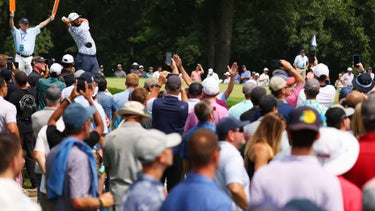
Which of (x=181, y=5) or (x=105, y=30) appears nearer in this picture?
(x=181, y=5)

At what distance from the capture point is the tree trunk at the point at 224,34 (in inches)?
2143

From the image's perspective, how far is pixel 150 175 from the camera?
21.1 feet

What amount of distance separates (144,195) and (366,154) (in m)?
2.00

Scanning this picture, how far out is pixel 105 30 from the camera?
7581 centimetres

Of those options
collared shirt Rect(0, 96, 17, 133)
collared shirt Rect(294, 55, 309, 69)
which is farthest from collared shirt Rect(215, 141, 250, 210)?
collared shirt Rect(294, 55, 309, 69)

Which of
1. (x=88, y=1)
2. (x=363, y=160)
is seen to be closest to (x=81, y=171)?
(x=363, y=160)

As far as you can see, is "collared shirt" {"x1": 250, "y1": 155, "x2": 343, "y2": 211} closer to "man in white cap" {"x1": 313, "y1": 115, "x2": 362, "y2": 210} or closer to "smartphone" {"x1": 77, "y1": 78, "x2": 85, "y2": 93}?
"man in white cap" {"x1": 313, "y1": 115, "x2": 362, "y2": 210}

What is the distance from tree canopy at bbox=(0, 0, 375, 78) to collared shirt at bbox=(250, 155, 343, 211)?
49635 mm

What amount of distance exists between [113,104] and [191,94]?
87.3 inches

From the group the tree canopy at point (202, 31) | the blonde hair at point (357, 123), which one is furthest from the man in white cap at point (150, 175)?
the tree canopy at point (202, 31)

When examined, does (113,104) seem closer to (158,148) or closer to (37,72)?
(37,72)

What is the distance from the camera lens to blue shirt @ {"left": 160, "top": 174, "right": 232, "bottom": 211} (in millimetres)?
5957

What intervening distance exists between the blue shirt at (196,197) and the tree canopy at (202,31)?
50.0 m

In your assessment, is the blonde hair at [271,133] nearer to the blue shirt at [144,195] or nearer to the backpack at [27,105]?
the blue shirt at [144,195]
